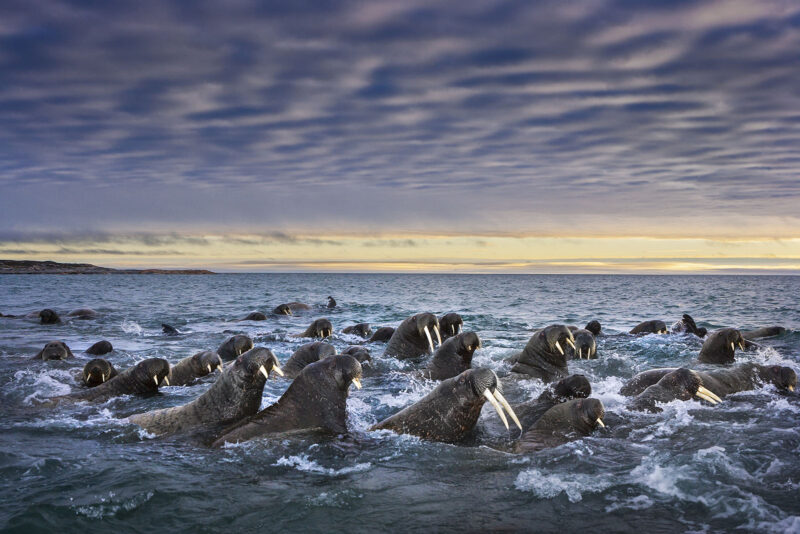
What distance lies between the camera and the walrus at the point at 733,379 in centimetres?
1080

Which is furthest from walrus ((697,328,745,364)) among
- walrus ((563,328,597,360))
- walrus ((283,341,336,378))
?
walrus ((283,341,336,378))

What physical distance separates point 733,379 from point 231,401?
876cm

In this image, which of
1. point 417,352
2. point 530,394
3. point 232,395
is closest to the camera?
point 232,395

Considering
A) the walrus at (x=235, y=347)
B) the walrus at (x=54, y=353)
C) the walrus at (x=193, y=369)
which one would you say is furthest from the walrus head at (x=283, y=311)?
the walrus at (x=193, y=369)

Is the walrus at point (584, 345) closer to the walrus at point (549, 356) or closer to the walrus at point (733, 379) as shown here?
the walrus at point (549, 356)

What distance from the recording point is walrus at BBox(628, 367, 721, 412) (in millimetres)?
9680

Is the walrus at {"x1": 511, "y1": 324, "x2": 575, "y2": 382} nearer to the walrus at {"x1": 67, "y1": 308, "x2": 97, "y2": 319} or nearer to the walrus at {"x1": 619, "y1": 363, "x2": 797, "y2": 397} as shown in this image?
the walrus at {"x1": 619, "y1": 363, "x2": 797, "y2": 397}

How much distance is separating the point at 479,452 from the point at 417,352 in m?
7.24

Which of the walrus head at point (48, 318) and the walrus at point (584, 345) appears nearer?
the walrus at point (584, 345)

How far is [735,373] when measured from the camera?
452 inches

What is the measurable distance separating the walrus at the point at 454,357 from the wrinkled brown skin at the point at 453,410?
361 centimetres

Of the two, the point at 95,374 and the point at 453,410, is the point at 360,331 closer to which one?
the point at 95,374

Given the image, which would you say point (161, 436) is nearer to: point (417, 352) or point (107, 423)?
point (107, 423)

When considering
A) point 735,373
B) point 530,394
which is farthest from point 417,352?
point 735,373
